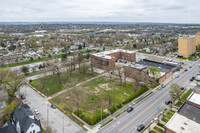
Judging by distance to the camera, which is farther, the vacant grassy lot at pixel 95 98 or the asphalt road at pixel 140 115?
the vacant grassy lot at pixel 95 98

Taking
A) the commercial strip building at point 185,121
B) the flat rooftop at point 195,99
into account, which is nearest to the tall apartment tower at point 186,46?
the flat rooftop at point 195,99

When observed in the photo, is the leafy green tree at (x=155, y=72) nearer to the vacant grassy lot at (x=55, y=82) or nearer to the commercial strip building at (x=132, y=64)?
the commercial strip building at (x=132, y=64)

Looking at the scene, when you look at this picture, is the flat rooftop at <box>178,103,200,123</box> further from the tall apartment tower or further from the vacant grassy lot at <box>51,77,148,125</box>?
the tall apartment tower

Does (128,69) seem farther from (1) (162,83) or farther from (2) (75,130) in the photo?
(2) (75,130)

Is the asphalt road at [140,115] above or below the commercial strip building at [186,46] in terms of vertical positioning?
below

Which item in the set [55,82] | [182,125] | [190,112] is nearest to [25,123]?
[55,82]

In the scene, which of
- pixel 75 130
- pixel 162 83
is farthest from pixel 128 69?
pixel 75 130
